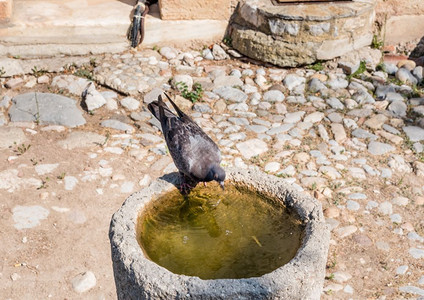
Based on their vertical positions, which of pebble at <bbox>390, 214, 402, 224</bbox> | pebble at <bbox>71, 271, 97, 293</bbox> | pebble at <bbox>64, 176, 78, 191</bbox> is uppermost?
pebble at <bbox>390, 214, 402, 224</bbox>

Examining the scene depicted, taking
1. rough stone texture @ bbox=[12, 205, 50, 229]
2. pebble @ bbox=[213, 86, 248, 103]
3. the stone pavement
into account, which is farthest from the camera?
pebble @ bbox=[213, 86, 248, 103]

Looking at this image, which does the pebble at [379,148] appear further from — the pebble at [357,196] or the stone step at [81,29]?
the stone step at [81,29]

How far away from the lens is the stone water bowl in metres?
2.57

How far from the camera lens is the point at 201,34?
23.7 ft

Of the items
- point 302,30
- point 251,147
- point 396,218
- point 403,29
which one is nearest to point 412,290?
point 396,218

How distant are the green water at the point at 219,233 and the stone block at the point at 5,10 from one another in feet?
14.5

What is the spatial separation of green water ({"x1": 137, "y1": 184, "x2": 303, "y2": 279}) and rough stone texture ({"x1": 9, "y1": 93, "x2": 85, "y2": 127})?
8.87 feet

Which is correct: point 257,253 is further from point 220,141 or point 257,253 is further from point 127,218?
point 220,141

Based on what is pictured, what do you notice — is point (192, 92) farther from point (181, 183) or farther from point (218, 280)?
point (218, 280)

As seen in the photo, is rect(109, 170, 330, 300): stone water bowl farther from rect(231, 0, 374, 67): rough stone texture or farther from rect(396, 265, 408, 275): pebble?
rect(231, 0, 374, 67): rough stone texture

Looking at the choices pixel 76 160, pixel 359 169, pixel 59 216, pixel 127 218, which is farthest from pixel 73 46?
pixel 127 218

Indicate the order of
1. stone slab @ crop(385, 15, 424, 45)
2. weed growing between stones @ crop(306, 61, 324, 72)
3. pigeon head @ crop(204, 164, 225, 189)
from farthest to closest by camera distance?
stone slab @ crop(385, 15, 424, 45) < weed growing between stones @ crop(306, 61, 324, 72) < pigeon head @ crop(204, 164, 225, 189)

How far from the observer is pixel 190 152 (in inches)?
150

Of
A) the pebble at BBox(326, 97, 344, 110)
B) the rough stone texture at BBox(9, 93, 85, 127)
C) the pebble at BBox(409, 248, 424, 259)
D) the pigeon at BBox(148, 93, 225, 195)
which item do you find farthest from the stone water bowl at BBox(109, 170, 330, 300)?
the pebble at BBox(326, 97, 344, 110)
